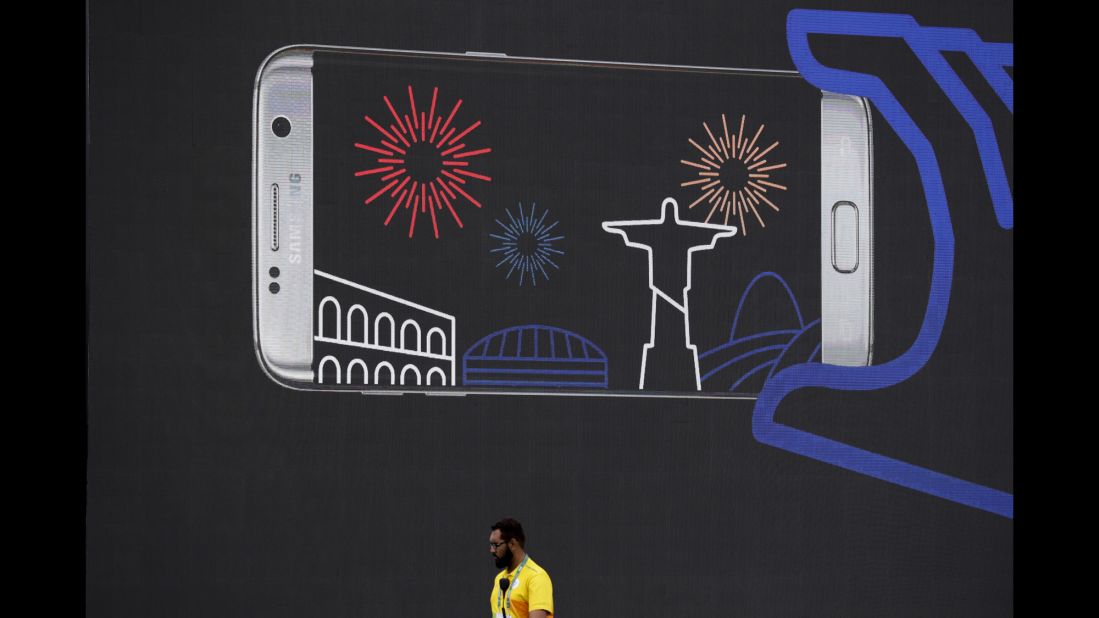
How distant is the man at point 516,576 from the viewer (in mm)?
5887

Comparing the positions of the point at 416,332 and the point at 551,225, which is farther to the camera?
the point at 551,225

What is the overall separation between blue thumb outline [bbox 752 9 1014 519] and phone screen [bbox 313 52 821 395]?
5.3 inches

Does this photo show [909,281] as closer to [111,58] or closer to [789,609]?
[789,609]

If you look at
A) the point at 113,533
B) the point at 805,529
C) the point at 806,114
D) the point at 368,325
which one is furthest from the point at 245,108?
the point at 805,529

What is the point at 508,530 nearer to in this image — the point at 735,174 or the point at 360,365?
the point at 360,365

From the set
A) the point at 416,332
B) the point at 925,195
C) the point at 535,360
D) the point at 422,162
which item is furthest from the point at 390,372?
the point at 925,195

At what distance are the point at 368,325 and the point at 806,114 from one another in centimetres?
233

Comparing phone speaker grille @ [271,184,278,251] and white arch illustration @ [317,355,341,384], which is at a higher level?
phone speaker grille @ [271,184,278,251]

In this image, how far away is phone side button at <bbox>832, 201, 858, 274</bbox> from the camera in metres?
Answer: 7.46

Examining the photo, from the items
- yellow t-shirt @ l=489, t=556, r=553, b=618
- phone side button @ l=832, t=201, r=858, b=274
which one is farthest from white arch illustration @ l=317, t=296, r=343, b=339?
phone side button @ l=832, t=201, r=858, b=274

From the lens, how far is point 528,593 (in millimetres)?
5914

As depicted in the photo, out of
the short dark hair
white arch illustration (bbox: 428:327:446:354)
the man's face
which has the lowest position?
the man's face

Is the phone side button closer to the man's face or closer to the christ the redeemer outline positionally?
the christ the redeemer outline

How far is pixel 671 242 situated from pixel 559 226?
0.54m
